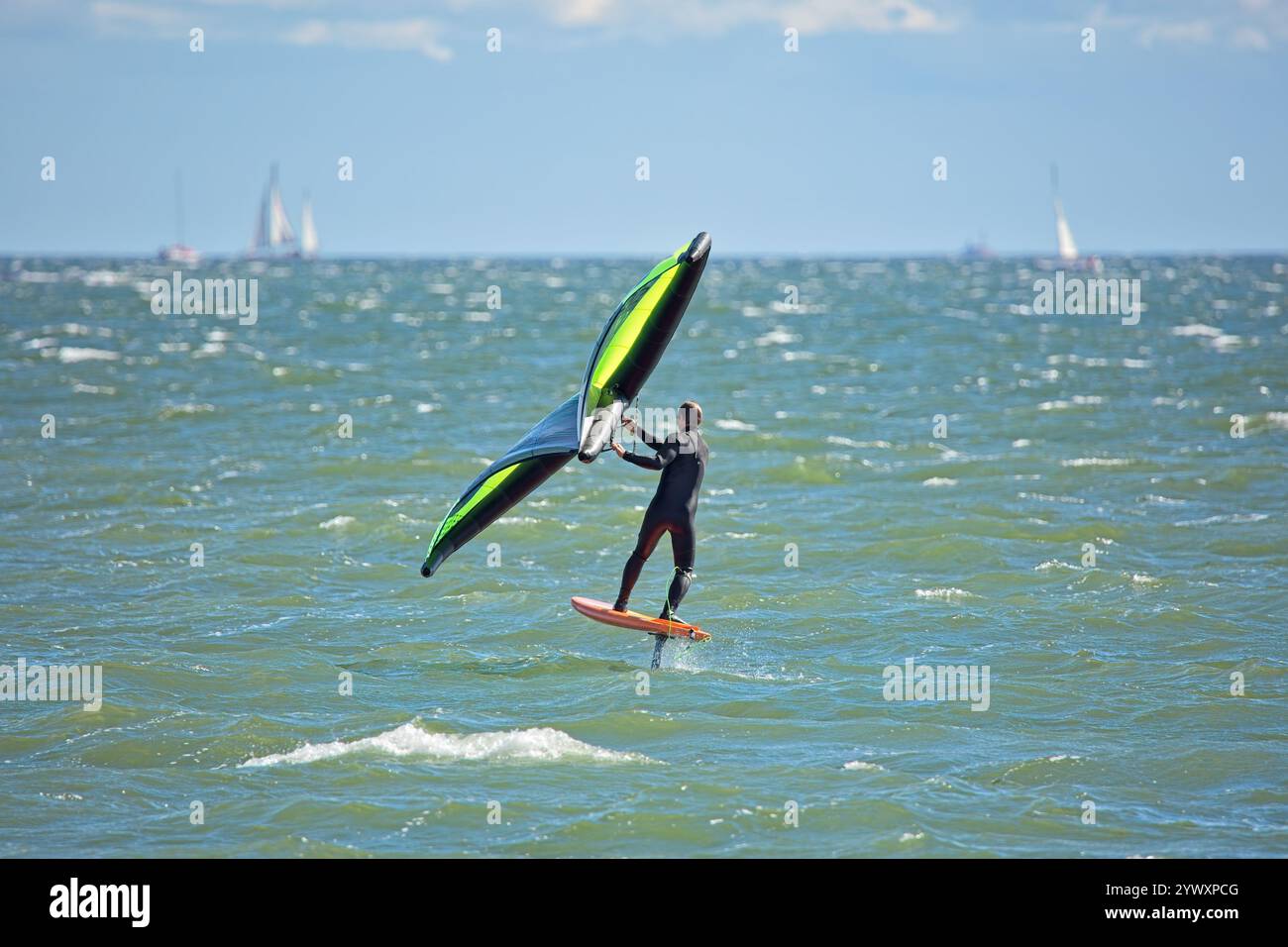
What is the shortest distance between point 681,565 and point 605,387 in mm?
1757

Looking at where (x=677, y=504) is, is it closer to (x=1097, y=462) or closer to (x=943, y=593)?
(x=943, y=593)

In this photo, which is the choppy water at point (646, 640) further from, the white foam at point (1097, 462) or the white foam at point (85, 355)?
the white foam at point (85, 355)

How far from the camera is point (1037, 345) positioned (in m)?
49.7

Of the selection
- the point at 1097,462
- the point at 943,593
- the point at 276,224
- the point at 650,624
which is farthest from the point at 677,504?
the point at 276,224

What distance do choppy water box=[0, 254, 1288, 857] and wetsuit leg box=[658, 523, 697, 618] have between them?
744 mm

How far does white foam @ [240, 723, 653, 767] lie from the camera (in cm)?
1193

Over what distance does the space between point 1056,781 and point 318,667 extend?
22.4 feet

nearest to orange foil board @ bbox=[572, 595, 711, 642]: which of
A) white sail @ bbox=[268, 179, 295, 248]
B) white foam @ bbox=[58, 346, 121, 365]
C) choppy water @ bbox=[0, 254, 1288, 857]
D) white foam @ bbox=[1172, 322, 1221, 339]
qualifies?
choppy water @ bbox=[0, 254, 1288, 857]

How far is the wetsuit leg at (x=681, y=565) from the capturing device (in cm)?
1399

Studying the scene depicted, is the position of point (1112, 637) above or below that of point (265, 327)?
below

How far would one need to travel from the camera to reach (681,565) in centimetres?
1423
